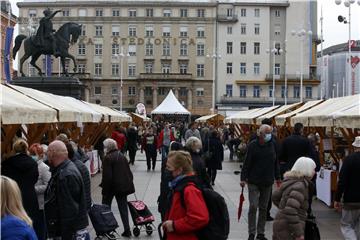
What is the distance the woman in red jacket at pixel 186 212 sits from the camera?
18.1 ft

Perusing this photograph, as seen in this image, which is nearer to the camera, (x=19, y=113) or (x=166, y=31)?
(x=19, y=113)

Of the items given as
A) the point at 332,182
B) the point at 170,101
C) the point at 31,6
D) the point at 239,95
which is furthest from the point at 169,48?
the point at 332,182

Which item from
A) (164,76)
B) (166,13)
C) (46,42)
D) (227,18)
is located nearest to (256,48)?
(227,18)

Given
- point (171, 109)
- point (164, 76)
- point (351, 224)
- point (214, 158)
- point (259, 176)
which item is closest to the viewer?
point (351, 224)

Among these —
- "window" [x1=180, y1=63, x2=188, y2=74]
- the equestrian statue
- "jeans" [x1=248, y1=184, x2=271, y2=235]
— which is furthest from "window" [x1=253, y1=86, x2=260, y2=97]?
"jeans" [x1=248, y1=184, x2=271, y2=235]

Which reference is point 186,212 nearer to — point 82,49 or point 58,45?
point 58,45

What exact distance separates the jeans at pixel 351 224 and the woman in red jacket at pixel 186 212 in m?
3.80

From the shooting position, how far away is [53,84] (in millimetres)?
27734

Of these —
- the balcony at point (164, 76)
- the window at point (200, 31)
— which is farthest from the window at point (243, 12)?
the balcony at point (164, 76)

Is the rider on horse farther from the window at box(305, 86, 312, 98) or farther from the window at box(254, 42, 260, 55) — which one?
the window at box(254, 42, 260, 55)

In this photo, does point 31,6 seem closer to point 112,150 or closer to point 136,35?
point 136,35

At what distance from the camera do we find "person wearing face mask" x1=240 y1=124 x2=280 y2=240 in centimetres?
1035

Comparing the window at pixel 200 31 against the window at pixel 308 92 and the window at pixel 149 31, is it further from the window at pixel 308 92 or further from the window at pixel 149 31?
the window at pixel 308 92

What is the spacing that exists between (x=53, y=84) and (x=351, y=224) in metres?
20.4
